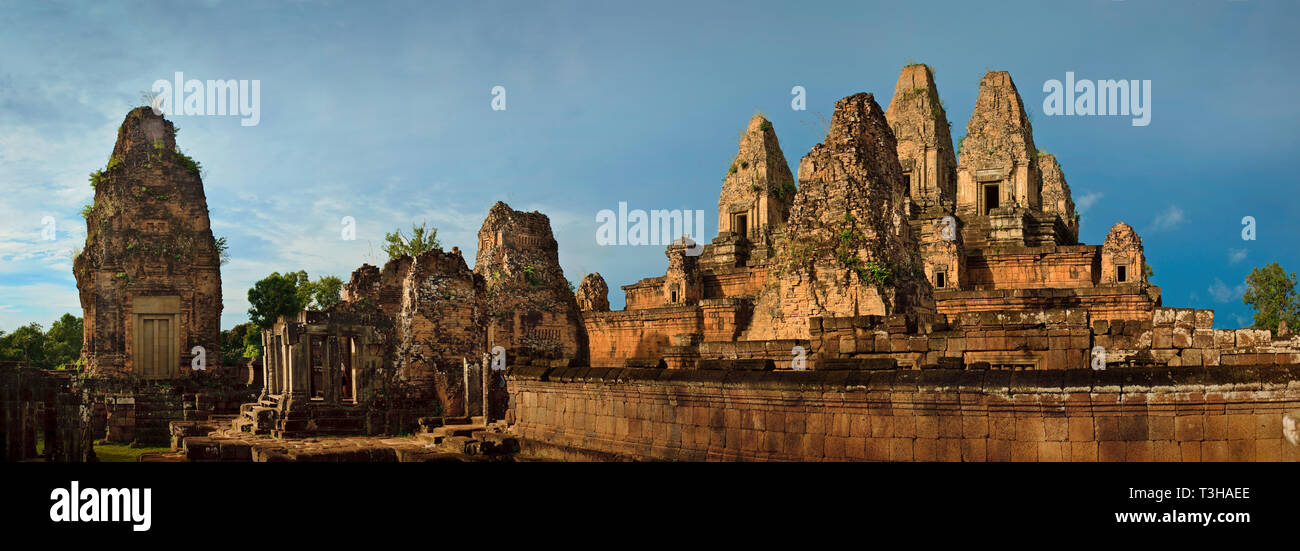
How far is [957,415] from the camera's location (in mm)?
7723

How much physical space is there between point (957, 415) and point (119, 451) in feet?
59.2

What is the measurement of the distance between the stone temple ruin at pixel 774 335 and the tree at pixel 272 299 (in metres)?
19.3

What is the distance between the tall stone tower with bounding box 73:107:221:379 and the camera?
838 inches

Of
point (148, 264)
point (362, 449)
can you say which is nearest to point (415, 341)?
point (362, 449)

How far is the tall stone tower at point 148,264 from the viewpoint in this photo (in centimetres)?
2128

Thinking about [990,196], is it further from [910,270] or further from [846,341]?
[846,341]

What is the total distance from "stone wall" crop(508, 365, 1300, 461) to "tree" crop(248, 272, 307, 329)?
36.5 metres

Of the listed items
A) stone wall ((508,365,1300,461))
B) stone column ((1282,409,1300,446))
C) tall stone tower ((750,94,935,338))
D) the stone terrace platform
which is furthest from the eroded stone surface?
stone column ((1282,409,1300,446))

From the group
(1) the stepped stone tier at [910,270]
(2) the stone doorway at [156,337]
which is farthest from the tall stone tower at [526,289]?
(2) the stone doorway at [156,337]

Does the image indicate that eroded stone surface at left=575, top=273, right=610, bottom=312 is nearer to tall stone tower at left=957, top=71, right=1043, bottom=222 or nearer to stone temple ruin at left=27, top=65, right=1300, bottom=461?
stone temple ruin at left=27, top=65, right=1300, bottom=461
